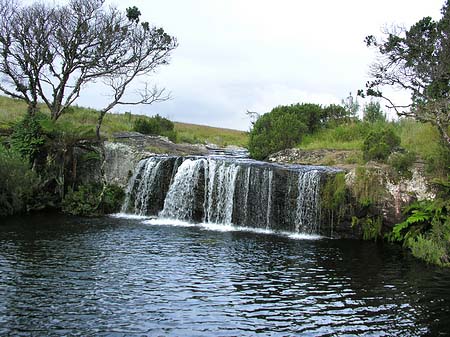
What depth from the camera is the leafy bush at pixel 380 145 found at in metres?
19.0

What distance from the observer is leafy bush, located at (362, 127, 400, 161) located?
19.0 metres

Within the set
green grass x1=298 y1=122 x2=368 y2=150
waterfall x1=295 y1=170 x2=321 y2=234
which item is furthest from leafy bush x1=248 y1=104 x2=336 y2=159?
waterfall x1=295 y1=170 x2=321 y2=234

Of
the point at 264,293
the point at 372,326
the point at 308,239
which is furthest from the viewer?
the point at 308,239

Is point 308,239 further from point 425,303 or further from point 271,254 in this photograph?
point 425,303

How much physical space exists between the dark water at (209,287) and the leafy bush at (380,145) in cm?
539

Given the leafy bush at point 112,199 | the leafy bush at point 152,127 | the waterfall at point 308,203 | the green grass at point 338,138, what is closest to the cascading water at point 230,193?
the waterfall at point 308,203

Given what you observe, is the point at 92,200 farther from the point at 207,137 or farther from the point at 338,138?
the point at 207,137

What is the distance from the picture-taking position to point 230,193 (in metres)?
18.7

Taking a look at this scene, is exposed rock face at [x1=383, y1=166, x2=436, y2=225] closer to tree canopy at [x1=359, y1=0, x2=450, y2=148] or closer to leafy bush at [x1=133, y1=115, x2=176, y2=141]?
tree canopy at [x1=359, y1=0, x2=450, y2=148]

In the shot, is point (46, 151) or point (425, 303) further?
point (46, 151)

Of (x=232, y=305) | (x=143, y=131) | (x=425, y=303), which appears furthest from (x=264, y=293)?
(x=143, y=131)

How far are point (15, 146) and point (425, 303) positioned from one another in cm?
1790

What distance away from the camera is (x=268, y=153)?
2600 centimetres

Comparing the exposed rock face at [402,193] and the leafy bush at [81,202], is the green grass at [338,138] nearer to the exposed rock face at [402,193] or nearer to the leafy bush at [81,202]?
the exposed rock face at [402,193]
